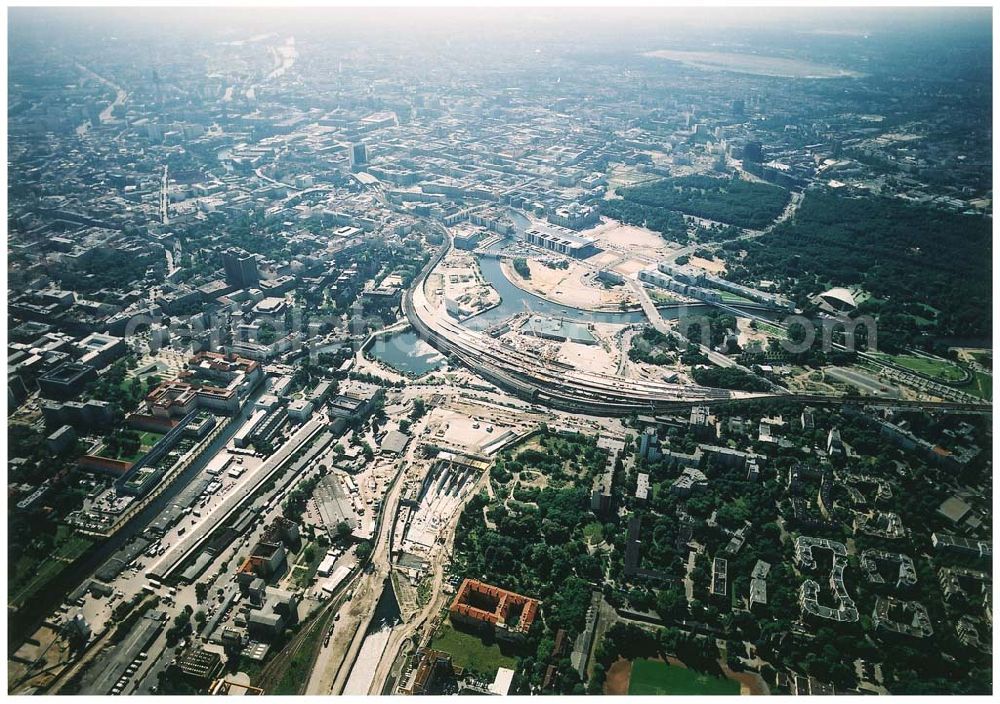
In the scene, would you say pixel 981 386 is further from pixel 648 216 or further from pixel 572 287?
pixel 648 216

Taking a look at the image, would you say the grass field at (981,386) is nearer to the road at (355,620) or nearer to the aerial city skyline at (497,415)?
the aerial city skyline at (497,415)

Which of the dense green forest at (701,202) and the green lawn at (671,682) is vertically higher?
the dense green forest at (701,202)

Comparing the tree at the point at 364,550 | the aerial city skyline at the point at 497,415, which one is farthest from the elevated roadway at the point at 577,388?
the tree at the point at 364,550

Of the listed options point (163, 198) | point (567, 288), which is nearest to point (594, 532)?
point (567, 288)

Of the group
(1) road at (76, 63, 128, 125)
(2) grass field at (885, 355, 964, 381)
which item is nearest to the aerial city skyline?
(2) grass field at (885, 355, 964, 381)

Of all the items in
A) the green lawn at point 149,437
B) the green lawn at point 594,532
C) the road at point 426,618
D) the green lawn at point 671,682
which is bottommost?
the green lawn at point 671,682

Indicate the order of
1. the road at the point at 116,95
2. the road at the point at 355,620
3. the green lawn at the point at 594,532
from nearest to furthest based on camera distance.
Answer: the road at the point at 355,620 → the green lawn at the point at 594,532 → the road at the point at 116,95
